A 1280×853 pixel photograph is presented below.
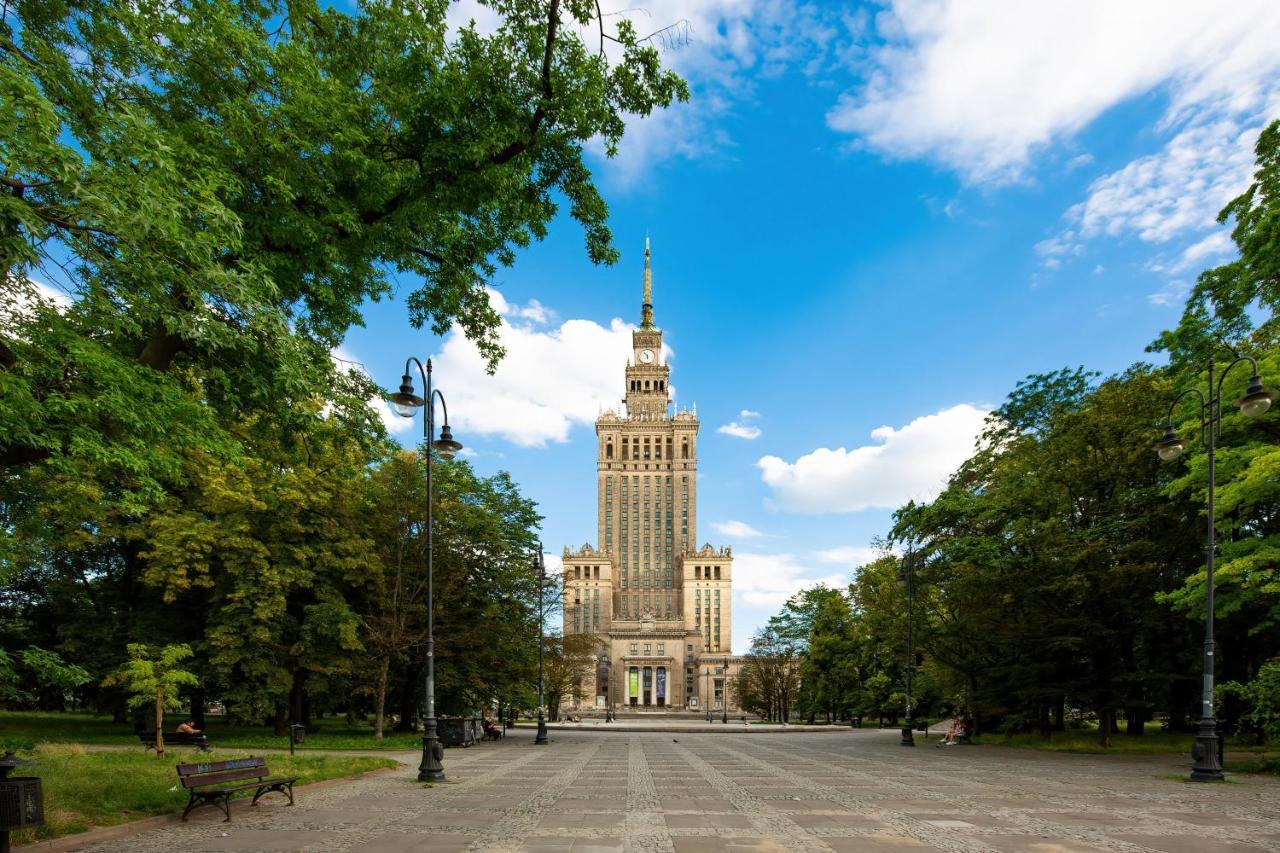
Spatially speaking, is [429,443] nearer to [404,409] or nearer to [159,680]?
[404,409]

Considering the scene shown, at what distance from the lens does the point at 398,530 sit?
32844 millimetres

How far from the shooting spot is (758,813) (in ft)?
41.0

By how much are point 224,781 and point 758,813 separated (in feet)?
27.5

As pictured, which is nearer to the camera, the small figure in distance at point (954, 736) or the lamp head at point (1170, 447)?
the lamp head at point (1170, 447)

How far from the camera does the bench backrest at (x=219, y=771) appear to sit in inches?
444

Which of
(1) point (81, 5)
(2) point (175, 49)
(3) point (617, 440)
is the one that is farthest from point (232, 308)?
(3) point (617, 440)

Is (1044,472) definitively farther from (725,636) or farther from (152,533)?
(725,636)

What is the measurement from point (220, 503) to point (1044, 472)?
102ft

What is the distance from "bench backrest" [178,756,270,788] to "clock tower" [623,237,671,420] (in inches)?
5958

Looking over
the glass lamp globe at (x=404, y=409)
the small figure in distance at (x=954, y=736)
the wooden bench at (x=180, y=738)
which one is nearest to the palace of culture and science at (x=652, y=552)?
the small figure in distance at (x=954, y=736)

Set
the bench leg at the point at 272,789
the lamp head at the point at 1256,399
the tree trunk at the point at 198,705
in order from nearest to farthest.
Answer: the bench leg at the point at 272,789 < the lamp head at the point at 1256,399 < the tree trunk at the point at 198,705

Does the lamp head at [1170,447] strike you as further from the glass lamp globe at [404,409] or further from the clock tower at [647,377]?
the clock tower at [647,377]

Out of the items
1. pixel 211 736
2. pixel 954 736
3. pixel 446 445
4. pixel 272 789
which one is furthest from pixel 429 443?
pixel 954 736

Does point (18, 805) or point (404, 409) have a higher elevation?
point (404, 409)
